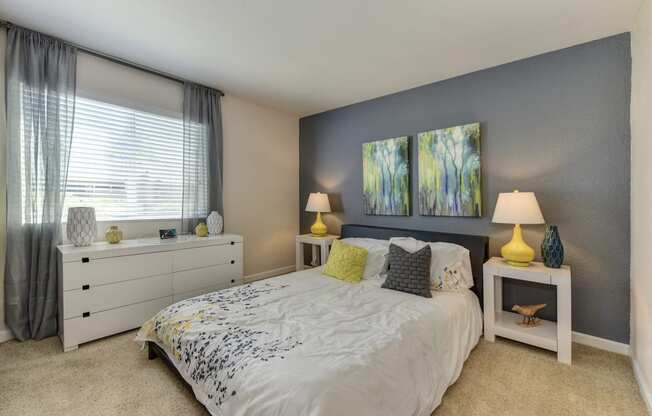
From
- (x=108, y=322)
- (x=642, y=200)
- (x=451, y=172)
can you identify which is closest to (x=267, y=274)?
(x=108, y=322)

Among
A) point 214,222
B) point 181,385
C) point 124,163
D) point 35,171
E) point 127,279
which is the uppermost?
point 124,163

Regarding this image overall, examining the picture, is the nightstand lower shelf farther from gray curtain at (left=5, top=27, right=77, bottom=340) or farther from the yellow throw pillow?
gray curtain at (left=5, top=27, right=77, bottom=340)

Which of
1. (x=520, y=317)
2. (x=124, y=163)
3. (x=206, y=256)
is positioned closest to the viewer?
(x=520, y=317)

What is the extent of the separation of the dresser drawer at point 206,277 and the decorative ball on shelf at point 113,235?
24.0 inches

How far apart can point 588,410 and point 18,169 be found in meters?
4.34

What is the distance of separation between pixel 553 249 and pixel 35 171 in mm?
4301

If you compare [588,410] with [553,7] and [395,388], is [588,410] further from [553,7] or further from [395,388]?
[553,7]

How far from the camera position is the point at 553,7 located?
1.99 meters

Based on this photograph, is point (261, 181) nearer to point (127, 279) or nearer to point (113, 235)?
point (113, 235)

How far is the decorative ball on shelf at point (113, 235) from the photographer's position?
8.80 feet

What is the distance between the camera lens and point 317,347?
4.96 feet

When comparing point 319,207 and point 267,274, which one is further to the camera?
point 267,274

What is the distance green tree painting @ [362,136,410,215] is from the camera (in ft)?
11.2

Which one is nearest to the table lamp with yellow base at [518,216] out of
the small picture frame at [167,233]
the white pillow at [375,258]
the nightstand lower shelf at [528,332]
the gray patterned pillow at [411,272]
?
the nightstand lower shelf at [528,332]
